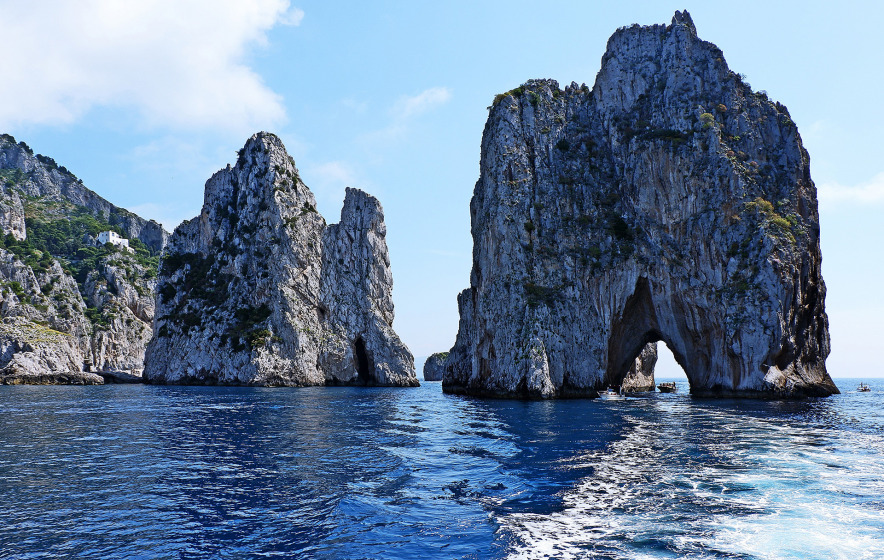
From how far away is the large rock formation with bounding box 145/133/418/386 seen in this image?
345ft

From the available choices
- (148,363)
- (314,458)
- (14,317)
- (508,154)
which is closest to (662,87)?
(508,154)

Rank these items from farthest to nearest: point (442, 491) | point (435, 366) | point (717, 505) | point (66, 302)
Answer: point (435, 366) < point (66, 302) < point (442, 491) < point (717, 505)

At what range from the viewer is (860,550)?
13492 millimetres

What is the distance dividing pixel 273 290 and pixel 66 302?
2131 inches

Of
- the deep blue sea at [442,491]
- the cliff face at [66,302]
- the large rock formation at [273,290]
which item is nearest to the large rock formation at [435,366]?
the large rock formation at [273,290]

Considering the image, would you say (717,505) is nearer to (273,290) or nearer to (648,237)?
(648,237)

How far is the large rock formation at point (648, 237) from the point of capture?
6681 cm

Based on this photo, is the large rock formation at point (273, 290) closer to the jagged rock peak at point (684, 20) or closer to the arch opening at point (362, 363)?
the arch opening at point (362, 363)

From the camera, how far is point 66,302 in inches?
4884

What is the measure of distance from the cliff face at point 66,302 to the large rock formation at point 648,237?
7757 centimetres

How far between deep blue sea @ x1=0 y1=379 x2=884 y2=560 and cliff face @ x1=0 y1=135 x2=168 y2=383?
74555 millimetres

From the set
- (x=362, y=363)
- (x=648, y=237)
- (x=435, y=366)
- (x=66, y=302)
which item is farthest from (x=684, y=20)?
(x=66, y=302)

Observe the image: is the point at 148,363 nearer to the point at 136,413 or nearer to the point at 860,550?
the point at 136,413

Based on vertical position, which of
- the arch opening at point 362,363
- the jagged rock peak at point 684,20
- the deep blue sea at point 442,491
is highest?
the jagged rock peak at point 684,20
